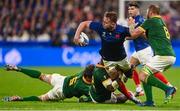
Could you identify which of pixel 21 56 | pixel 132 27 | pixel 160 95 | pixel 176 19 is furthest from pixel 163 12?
pixel 132 27

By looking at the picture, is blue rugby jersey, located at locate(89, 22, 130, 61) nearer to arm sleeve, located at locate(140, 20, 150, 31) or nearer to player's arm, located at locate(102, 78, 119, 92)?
arm sleeve, located at locate(140, 20, 150, 31)

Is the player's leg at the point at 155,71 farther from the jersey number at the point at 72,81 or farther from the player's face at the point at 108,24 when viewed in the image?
the jersey number at the point at 72,81

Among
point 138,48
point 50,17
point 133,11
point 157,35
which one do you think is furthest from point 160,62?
point 50,17

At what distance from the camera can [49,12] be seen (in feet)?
112

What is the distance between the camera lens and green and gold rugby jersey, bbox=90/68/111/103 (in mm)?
14516

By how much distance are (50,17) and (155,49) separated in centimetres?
1963

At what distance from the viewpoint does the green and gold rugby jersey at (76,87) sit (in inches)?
581

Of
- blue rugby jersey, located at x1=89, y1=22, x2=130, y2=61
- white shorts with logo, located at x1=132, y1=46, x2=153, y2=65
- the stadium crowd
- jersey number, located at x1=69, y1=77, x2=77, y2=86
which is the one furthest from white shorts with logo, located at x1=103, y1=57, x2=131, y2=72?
the stadium crowd

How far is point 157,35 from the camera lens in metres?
14.5

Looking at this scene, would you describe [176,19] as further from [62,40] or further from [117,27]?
[117,27]

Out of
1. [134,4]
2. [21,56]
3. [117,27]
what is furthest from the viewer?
[21,56]

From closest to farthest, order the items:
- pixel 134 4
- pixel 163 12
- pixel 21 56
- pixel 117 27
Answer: pixel 117 27
pixel 134 4
pixel 21 56
pixel 163 12

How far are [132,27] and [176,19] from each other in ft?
60.9

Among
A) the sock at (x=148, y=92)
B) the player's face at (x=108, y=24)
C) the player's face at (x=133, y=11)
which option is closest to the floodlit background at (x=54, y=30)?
the player's face at (x=133, y=11)
